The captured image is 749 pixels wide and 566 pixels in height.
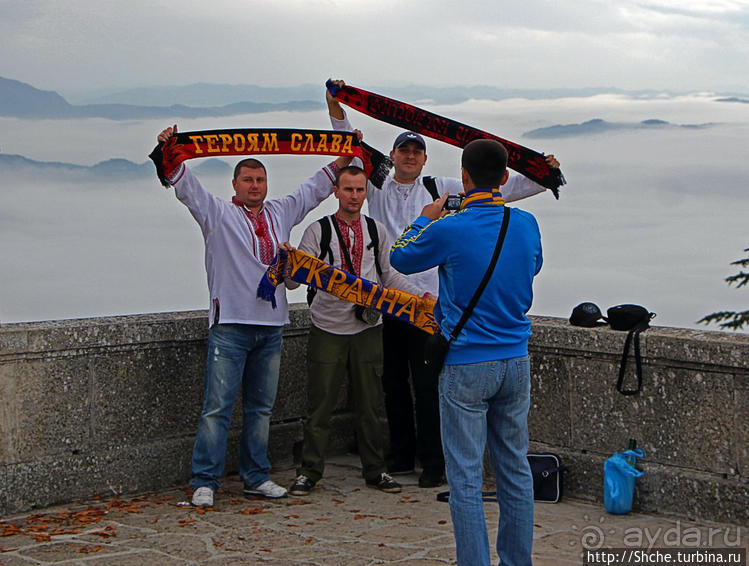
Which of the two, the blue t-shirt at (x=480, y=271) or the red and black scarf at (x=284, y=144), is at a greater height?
the red and black scarf at (x=284, y=144)

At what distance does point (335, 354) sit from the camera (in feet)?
23.5

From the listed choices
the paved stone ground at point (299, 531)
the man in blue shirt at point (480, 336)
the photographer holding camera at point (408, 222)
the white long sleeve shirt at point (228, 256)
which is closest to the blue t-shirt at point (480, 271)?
the man in blue shirt at point (480, 336)

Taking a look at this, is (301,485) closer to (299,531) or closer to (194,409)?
(299,531)

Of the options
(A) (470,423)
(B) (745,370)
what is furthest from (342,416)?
(A) (470,423)

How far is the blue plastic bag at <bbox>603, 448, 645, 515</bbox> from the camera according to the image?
6777mm

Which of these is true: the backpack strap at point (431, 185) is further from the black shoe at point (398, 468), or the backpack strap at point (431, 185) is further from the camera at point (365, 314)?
the black shoe at point (398, 468)

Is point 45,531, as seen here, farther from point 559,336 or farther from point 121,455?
point 559,336

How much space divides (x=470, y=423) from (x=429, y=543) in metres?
1.55

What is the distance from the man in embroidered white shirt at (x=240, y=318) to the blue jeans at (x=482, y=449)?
236cm

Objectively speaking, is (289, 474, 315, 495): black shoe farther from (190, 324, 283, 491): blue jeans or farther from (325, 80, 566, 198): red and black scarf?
(325, 80, 566, 198): red and black scarf

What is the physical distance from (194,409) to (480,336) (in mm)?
3601

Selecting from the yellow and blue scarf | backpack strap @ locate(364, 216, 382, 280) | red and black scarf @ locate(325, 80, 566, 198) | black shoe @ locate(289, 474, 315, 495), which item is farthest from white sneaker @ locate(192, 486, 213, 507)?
red and black scarf @ locate(325, 80, 566, 198)

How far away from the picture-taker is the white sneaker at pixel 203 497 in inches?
271

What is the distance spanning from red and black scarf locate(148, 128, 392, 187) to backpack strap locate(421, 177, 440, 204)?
29cm
